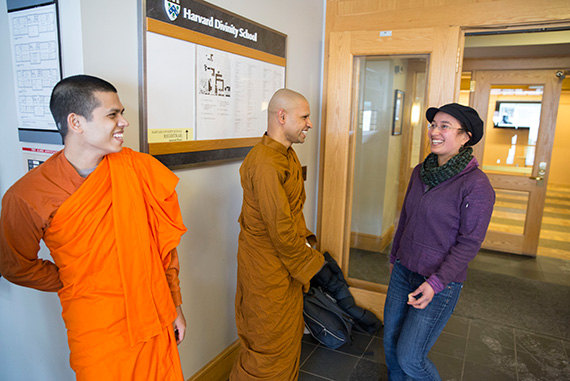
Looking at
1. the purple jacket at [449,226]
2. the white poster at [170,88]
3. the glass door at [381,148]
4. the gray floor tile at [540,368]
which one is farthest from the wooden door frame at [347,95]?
the white poster at [170,88]

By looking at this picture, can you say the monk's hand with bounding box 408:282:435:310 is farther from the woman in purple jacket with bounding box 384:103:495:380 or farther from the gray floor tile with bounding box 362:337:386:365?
the gray floor tile with bounding box 362:337:386:365

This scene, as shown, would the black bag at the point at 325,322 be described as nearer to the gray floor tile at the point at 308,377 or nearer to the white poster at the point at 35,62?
the gray floor tile at the point at 308,377

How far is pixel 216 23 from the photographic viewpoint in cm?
191

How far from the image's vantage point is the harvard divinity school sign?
5.31 feet

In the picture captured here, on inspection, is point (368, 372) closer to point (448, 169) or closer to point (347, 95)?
point (448, 169)

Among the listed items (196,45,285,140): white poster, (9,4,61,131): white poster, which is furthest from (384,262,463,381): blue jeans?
(9,4,61,131): white poster

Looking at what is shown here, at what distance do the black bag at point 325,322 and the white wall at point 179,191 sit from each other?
1.75 feet

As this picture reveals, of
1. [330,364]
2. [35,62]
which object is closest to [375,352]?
[330,364]

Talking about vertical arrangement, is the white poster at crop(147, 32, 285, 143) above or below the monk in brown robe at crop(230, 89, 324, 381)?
above

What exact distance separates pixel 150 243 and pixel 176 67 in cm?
82

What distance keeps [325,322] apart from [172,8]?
80.1 inches

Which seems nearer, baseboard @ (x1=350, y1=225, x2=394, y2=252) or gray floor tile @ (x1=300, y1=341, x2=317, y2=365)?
gray floor tile @ (x1=300, y1=341, x2=317, y2=365)

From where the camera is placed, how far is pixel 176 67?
1709mm

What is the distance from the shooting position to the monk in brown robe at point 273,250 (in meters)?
1.74
